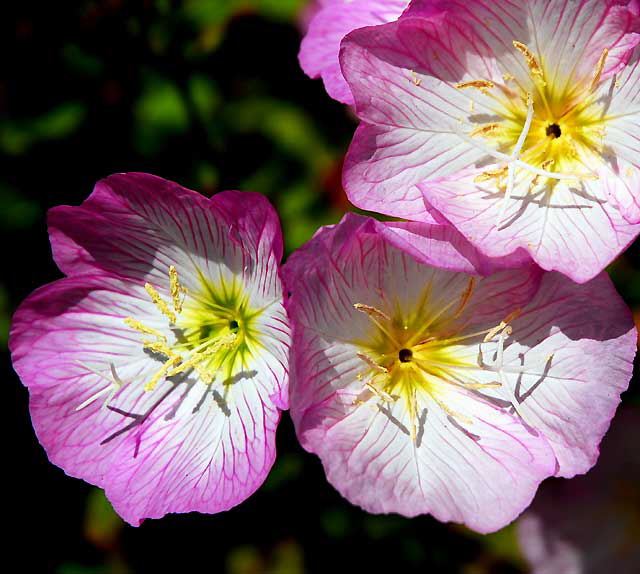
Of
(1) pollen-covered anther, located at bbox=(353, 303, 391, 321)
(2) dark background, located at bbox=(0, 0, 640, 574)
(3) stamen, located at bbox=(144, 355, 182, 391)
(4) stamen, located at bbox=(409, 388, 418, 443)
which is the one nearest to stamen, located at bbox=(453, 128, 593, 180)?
(1) pollen-covered anther, located at bbox=(353, 303, 391, 321)

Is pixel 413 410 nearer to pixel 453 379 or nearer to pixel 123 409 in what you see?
pixel 453 379

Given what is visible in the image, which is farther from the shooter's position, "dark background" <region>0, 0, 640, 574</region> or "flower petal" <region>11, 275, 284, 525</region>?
"dark background" <region>0, 0, 640, 574</region>

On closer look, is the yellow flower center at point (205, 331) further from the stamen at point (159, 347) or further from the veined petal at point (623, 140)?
the veined petal at point (623, 140)

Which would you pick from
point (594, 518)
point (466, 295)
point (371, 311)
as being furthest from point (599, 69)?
point (594, 518)

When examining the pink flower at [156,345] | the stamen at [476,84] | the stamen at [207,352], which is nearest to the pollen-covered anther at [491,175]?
the stamen at [476,84]

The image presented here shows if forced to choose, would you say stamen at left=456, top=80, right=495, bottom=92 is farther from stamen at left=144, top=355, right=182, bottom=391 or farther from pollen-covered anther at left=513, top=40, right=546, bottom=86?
stamen at left=144, top=355, right=182, bottom=391

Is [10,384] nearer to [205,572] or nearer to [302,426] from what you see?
[205,572]

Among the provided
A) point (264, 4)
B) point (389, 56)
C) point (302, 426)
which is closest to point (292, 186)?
point (264, 4)
